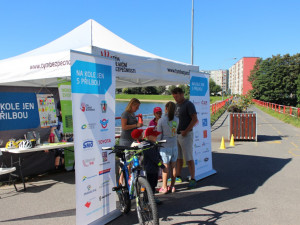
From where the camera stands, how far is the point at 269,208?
14.7ft

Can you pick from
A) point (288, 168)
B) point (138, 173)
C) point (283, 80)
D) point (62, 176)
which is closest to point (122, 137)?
point (138, 173)

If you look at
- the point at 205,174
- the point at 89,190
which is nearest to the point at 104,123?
the point at 89,190

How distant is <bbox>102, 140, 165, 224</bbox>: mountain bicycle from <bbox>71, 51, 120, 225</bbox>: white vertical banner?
175 millimetres

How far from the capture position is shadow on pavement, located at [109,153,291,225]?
422 centimetres

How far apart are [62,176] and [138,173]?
11.9 ft

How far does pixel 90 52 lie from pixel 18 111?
3231 millimetres

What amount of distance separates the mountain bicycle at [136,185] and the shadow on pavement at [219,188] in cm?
46

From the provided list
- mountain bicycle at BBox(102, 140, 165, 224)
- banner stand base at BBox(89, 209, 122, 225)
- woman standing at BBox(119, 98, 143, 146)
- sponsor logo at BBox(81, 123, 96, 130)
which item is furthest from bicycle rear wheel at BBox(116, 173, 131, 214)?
woman standing at BBox(119, 98, 143, 146)

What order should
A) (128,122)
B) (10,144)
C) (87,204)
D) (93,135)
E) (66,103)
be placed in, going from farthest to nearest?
(66,103)
(10,144)
(128,122)
(93,135)
(87,204)

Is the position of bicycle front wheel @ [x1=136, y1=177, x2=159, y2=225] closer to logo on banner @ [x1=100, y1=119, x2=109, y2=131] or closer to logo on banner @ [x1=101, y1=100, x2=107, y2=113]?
logo on banner @ [x1=100, y1=119, x2=109, y2=131]

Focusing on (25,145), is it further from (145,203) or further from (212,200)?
(212,200)

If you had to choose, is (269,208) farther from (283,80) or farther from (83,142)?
(283,80)

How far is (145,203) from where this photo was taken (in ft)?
11.3

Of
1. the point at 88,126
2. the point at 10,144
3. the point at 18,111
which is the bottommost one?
the point at 10,144
